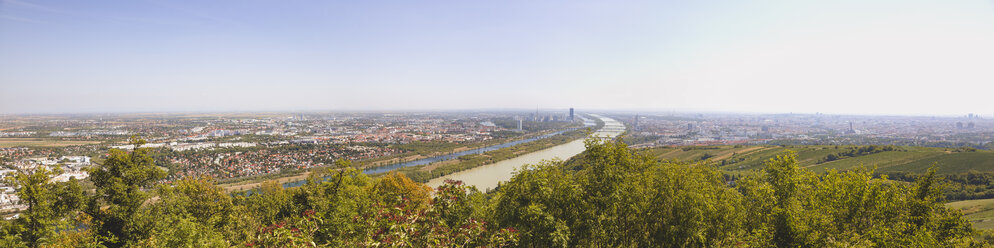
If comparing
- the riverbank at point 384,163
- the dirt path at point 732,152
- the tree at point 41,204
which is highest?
the tree at point 41,204

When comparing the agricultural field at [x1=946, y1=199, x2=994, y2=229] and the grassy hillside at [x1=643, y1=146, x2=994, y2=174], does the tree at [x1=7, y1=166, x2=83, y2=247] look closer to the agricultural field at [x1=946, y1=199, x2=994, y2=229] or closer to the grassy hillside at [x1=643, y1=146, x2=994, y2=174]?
the grassy hillside at [x1=643, y1=146, x2=994, y2=174]

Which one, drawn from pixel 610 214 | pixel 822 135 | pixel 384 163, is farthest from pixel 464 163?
pixel 822 135

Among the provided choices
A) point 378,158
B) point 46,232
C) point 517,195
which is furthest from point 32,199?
point 378,158

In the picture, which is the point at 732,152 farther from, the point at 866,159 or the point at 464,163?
the point at 464,163

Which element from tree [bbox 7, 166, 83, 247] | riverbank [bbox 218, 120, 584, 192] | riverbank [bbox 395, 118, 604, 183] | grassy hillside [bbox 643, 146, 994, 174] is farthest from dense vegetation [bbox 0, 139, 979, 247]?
riverbank [bbox 395, 118, 604, 183]

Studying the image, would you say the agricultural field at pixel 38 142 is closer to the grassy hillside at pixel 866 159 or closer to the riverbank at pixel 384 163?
the riverbank at pixel 384 163

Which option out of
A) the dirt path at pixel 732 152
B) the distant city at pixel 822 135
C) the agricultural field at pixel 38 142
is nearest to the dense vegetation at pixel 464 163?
the dirt path at pixel 732 152
